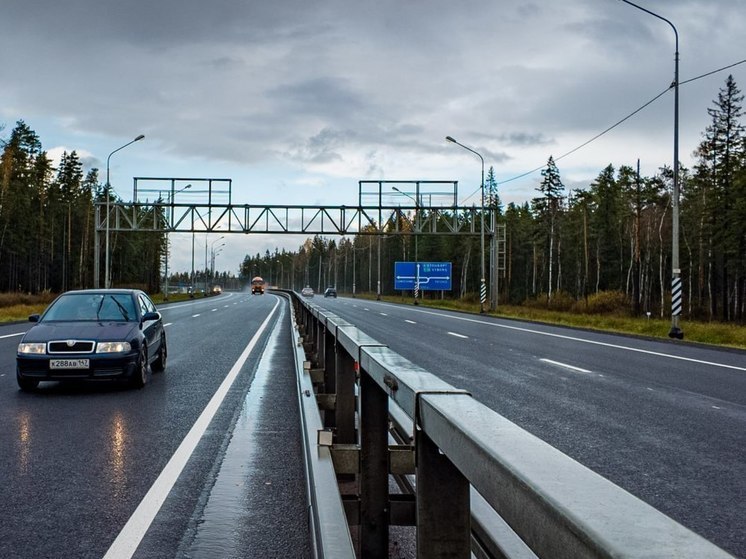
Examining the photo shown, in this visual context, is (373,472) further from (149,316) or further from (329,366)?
(149,316)

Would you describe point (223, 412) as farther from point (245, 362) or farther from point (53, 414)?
point (245, 362)

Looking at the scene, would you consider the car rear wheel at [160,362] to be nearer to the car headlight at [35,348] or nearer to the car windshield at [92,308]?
the car windshield at [92,308]

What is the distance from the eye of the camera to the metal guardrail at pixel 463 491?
112 cm

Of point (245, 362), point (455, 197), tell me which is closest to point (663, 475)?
point (245, 362)

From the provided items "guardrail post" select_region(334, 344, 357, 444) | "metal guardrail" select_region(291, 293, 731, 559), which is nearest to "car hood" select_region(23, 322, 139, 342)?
"guardrail post" select_region(334, 344, 357, 444)

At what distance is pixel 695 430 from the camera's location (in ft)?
25.7

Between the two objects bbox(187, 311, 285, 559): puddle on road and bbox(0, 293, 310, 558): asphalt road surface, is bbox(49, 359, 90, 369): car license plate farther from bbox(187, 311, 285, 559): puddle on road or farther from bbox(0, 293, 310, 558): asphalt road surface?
bbox(187, 311, 285, 559): puddle on road

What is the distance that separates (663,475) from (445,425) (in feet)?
15.1

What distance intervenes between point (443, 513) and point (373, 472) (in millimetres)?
1562

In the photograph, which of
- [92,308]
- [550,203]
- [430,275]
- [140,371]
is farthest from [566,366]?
[550,203]

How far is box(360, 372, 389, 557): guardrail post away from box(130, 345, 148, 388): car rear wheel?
7.49 meters

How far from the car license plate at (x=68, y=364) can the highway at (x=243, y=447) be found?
44 cm

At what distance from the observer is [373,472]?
374 cm

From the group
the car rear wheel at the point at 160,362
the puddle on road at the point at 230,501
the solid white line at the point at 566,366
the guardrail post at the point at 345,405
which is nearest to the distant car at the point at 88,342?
the car rear wheel at the point at 160,362
